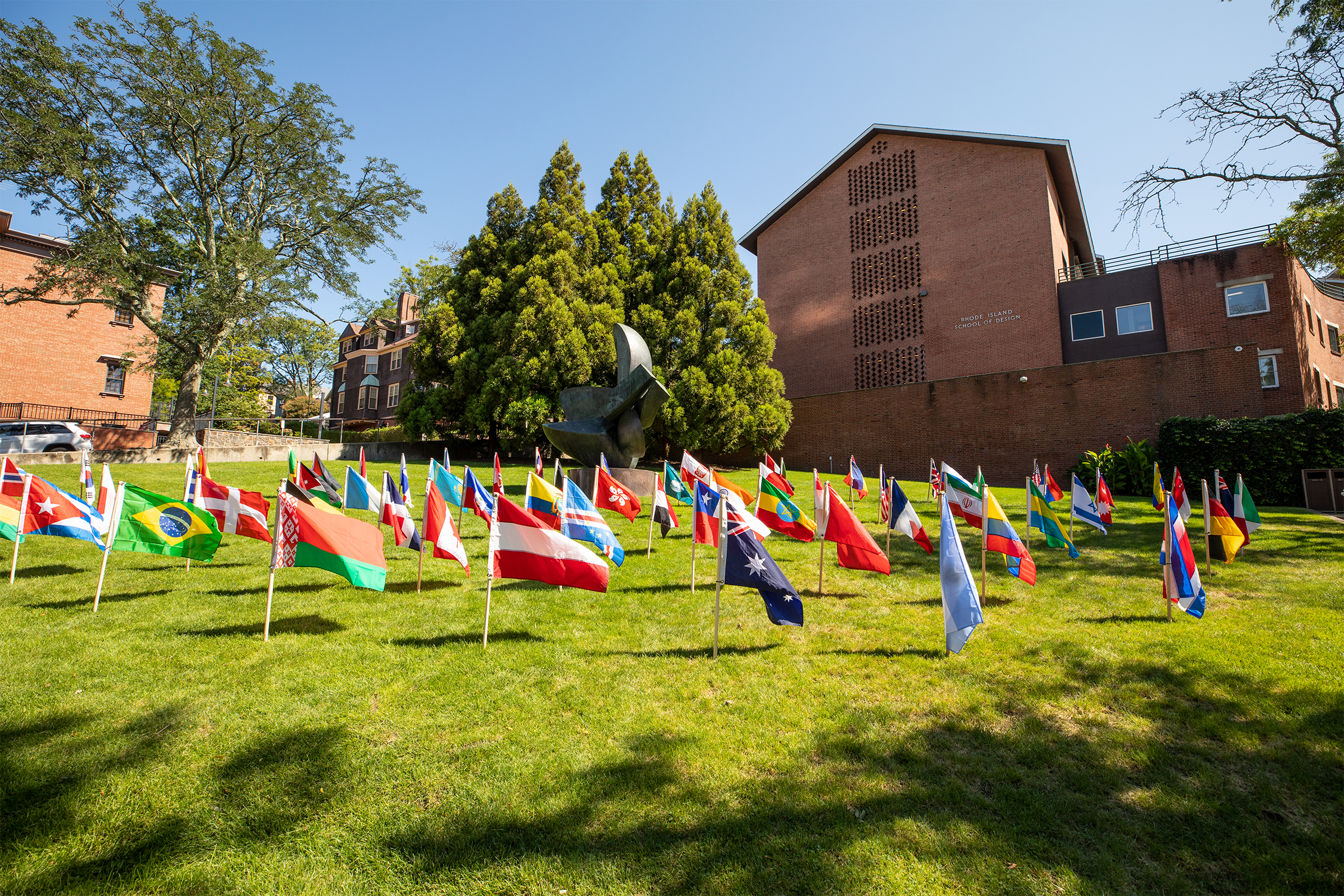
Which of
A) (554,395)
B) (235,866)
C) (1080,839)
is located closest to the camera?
(235,866)

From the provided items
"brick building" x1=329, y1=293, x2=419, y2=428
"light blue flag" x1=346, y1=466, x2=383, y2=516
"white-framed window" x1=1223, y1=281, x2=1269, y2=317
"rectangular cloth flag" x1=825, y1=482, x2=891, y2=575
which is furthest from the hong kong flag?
"brick building" x1=329, y1=293, x2=419, y2=428

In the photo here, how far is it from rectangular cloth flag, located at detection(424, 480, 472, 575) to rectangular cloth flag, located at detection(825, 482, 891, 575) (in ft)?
14.6

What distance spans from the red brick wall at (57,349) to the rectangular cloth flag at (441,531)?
26498mm

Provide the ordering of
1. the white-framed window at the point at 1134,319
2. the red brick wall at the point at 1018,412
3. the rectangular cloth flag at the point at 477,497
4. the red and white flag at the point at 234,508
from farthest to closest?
1. the white-framed window at the point at 1134,319
2. the red brick wall at the point at 1018,412
3. the rectangular cloth flag at the point at 477,497
4. the red and white flag at the point at 234,508

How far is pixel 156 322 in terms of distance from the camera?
2042cm

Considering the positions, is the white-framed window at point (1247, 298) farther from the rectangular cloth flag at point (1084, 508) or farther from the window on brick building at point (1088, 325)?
the rectangular cloth flag at point (1084, 508)

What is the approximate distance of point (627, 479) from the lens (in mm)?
15781

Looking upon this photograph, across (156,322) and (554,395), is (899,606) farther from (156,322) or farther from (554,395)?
(156,322)

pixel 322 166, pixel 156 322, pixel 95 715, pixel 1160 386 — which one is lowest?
pixel 95 715

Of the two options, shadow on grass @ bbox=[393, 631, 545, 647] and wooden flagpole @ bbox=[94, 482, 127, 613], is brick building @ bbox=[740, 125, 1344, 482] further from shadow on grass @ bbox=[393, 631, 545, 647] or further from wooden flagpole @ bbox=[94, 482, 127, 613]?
wooden flagpole @ bbox=[94, 482, 127, 613]

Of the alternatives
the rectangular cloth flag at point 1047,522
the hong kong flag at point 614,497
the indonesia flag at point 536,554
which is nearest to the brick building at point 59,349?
the hong kong flag at point 614,497

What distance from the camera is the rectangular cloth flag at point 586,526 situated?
7.56 meters

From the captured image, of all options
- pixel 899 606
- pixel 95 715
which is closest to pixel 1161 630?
pixel 899 606

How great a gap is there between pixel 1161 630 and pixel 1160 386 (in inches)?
719
